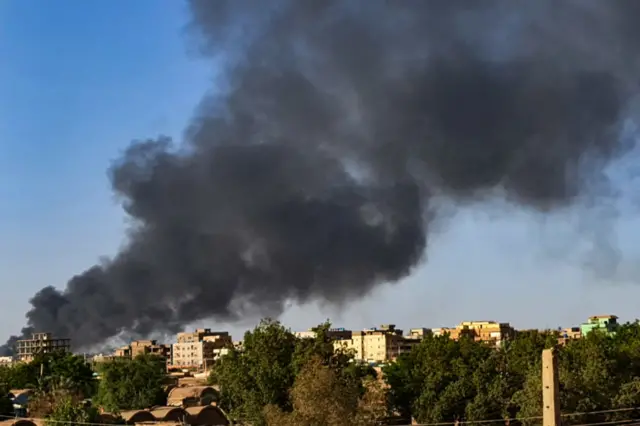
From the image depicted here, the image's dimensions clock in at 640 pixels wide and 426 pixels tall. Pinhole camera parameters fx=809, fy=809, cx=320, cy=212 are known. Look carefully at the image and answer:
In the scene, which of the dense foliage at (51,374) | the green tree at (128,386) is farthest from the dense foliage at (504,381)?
the dense foliage at (51,374)

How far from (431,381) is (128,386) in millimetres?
22538

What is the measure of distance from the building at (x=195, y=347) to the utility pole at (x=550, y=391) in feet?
469

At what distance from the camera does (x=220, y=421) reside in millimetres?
49312

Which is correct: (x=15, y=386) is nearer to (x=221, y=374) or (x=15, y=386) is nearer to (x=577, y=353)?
(x=221, y=374)

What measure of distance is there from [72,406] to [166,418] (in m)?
8.74

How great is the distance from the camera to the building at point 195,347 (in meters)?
154

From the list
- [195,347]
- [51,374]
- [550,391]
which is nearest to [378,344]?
[195,347]

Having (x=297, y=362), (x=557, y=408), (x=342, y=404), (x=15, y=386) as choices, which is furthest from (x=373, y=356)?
(x=557, y=408)

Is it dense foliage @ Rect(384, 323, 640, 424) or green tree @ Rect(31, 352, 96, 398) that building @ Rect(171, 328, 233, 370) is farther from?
dense foliage @ Rect(384, 323, 640, 424)

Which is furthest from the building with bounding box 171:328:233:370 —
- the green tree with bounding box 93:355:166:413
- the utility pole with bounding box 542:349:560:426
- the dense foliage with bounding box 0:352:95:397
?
the utility pole with bounding box 542:349:560:426

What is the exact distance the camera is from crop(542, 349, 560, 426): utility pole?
31.4 feet

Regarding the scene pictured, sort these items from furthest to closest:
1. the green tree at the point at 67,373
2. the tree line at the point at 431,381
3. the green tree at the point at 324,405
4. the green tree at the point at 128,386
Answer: the green tree at the point at 67,373
the green tree at the point at 128,386
the tree line at the point at 431,381
the green tree at the point at 324,405

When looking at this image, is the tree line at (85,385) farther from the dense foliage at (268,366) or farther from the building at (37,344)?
the building at (37,344)

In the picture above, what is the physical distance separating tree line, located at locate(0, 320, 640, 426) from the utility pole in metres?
21.2
